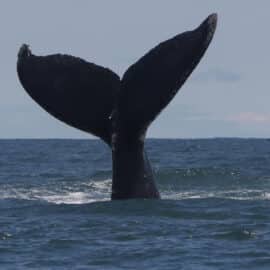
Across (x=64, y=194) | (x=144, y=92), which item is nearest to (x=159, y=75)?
(x=144, y=92)

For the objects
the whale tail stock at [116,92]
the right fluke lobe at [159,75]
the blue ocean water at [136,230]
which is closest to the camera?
the blue ocean water at [136,230]

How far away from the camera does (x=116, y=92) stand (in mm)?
13883

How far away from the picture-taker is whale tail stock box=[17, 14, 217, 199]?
1347cm

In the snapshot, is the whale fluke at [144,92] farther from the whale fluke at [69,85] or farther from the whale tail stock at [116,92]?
the whale fluke at [69,85]

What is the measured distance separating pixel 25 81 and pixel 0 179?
35.4ft

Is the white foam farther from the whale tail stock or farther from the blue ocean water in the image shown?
the whale tail stock

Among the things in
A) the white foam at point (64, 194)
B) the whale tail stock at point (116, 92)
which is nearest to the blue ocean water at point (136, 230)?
the white foam at point (64, 194)

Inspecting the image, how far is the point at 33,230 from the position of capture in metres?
13.2

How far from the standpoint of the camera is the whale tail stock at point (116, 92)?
530 inches

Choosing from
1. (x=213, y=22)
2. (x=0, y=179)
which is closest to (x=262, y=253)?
(x=213, y=22)

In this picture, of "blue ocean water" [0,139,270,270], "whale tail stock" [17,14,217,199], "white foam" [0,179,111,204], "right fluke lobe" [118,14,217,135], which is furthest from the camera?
"white foam" [0,179,111,204]

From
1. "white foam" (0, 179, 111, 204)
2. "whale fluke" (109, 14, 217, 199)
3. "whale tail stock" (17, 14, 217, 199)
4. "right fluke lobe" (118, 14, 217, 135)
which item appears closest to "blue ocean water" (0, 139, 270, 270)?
"white foam" (0, 179, 111, 204)

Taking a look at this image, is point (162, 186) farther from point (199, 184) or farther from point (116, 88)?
point (116, 88)

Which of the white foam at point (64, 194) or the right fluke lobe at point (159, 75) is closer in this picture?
the right fluke lobe at point (159, 75)
